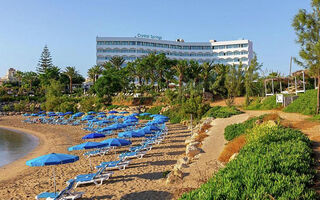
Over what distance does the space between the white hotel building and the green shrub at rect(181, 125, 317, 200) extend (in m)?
69.7

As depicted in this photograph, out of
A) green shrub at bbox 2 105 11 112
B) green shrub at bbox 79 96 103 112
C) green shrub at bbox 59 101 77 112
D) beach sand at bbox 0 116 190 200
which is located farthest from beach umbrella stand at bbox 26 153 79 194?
green shrub at bbox 2 105 11 112

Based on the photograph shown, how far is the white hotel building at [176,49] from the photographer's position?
2938 inches

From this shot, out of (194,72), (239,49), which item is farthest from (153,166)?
(239,49)

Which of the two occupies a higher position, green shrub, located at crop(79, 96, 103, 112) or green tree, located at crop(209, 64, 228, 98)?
green tree, located at crop(209, 64, 228, 98)

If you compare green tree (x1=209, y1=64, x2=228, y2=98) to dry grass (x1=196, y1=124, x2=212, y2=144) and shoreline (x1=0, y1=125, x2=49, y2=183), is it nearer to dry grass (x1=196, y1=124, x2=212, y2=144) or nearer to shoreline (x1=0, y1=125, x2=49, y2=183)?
dry grass (x1=196, y1=124, x2=212, y2=144)

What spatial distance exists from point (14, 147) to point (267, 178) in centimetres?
2368

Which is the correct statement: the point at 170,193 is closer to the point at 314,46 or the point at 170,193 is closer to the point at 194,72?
the point at 314,46

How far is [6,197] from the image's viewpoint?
34.9 ft

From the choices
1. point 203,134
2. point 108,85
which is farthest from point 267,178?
point 108,85

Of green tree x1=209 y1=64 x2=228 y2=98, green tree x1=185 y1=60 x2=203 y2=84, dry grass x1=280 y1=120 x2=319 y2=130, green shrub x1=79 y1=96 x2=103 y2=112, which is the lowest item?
dry grass x1=280 y1=120 x2=319 y2=130

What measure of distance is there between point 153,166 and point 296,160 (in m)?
8.09

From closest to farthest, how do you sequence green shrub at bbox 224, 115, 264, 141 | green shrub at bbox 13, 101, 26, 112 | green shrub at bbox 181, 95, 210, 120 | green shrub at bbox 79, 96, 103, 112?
green shrub at bbox 224, 115, 264, 141 → green shrub at bbox 181, 95, 210, 120 → green shrub at bbox 79, 96, 103, 112 → green shrub at bbox 13, 101, 26, 112

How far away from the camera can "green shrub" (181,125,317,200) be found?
5293 mm

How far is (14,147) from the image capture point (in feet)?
77.9
